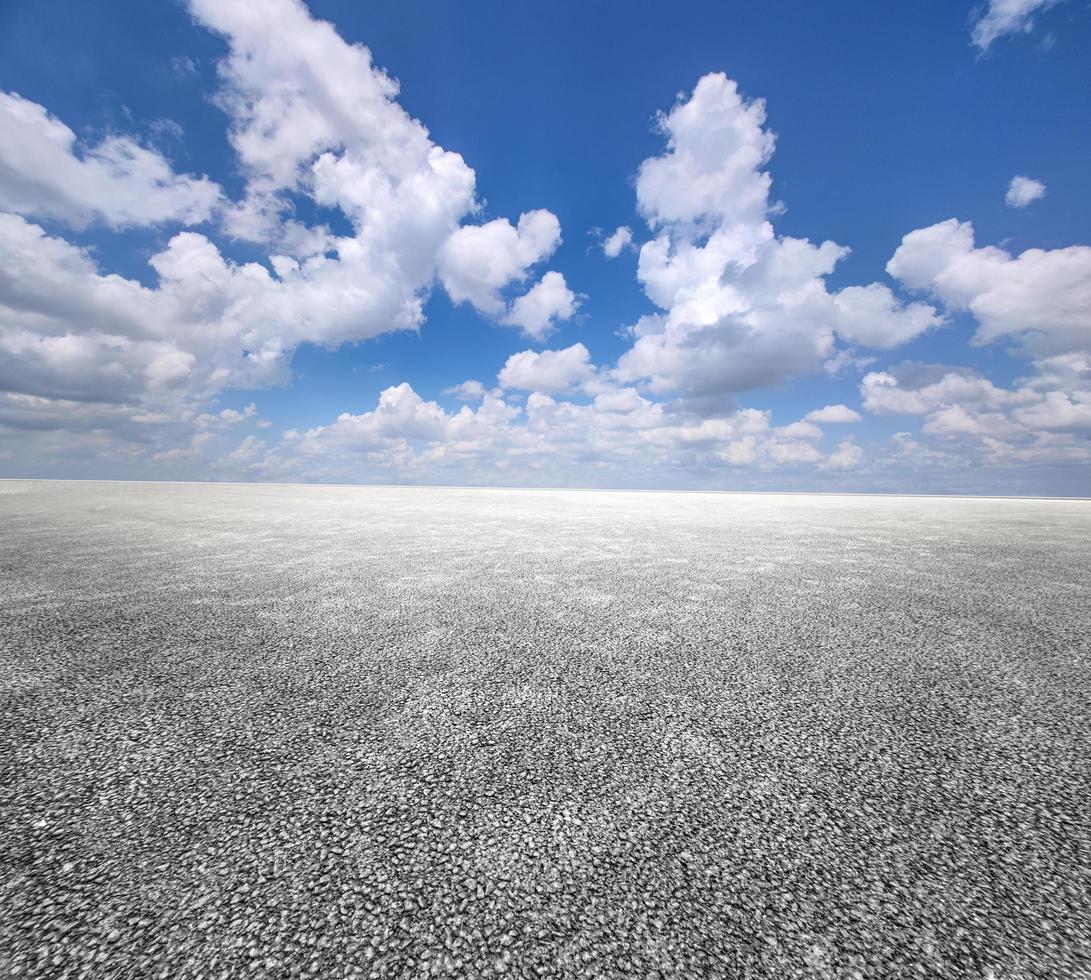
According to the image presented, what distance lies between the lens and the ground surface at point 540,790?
1.57 m

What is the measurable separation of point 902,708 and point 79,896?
13.9ft

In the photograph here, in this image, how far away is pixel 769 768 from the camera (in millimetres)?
2531

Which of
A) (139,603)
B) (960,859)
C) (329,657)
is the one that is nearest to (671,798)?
(960,859)

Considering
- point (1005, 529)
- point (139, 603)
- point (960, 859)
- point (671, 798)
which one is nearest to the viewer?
point (960, 859)

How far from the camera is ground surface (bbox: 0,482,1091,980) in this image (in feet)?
5.14

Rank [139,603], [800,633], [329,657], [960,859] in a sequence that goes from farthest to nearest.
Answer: [139,603] → [800,633] → [329,657] → [960,859]

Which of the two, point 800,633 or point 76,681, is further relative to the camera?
point 800,633

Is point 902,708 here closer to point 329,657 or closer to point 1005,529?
point 329,657

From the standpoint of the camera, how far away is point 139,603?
550 cm

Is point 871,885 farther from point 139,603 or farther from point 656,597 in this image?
point 139,603

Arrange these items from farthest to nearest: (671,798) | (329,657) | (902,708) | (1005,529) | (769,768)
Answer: (1005,529) → (329,657) → (902,708) → (769,768) → (671,798)

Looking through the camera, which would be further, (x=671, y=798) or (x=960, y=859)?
(x=671, y=798)

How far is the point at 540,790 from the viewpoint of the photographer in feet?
7.69

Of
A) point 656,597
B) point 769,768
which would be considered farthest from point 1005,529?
point 769,768
